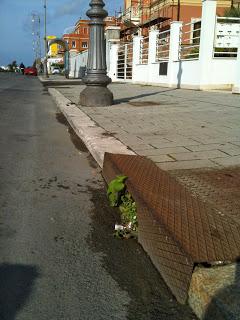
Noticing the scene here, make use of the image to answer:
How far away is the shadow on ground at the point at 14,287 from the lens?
77.2 inches

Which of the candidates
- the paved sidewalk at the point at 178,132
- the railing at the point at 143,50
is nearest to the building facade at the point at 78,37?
the railing at the point at 143,50

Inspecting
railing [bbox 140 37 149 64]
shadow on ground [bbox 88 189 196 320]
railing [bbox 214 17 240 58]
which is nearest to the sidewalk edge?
shadow on ground [bbox 88 189 196 320]

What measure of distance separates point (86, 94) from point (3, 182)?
5952 mm

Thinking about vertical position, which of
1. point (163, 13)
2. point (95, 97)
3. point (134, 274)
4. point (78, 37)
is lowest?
point (134, 274)

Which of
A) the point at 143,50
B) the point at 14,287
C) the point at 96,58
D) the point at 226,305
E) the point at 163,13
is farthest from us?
the point at 163,13

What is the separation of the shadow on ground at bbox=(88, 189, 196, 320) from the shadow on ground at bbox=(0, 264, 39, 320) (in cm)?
47

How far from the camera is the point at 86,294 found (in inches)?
82.4

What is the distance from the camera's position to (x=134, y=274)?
2.32m

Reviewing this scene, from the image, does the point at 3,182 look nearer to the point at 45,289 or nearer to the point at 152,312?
the point at 45,289

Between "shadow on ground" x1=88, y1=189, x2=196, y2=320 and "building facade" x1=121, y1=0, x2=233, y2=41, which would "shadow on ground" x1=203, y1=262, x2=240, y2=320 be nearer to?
"shadow on ground" x1=88, y1=189, x2=196, y2=320

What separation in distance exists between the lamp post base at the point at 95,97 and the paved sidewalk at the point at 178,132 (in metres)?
0.44

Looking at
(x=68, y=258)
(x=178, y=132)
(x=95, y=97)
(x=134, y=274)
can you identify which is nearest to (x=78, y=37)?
(x=95, y=97)

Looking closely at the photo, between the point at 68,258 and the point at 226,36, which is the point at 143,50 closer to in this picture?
the point at 226,36

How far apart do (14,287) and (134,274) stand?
69cm
